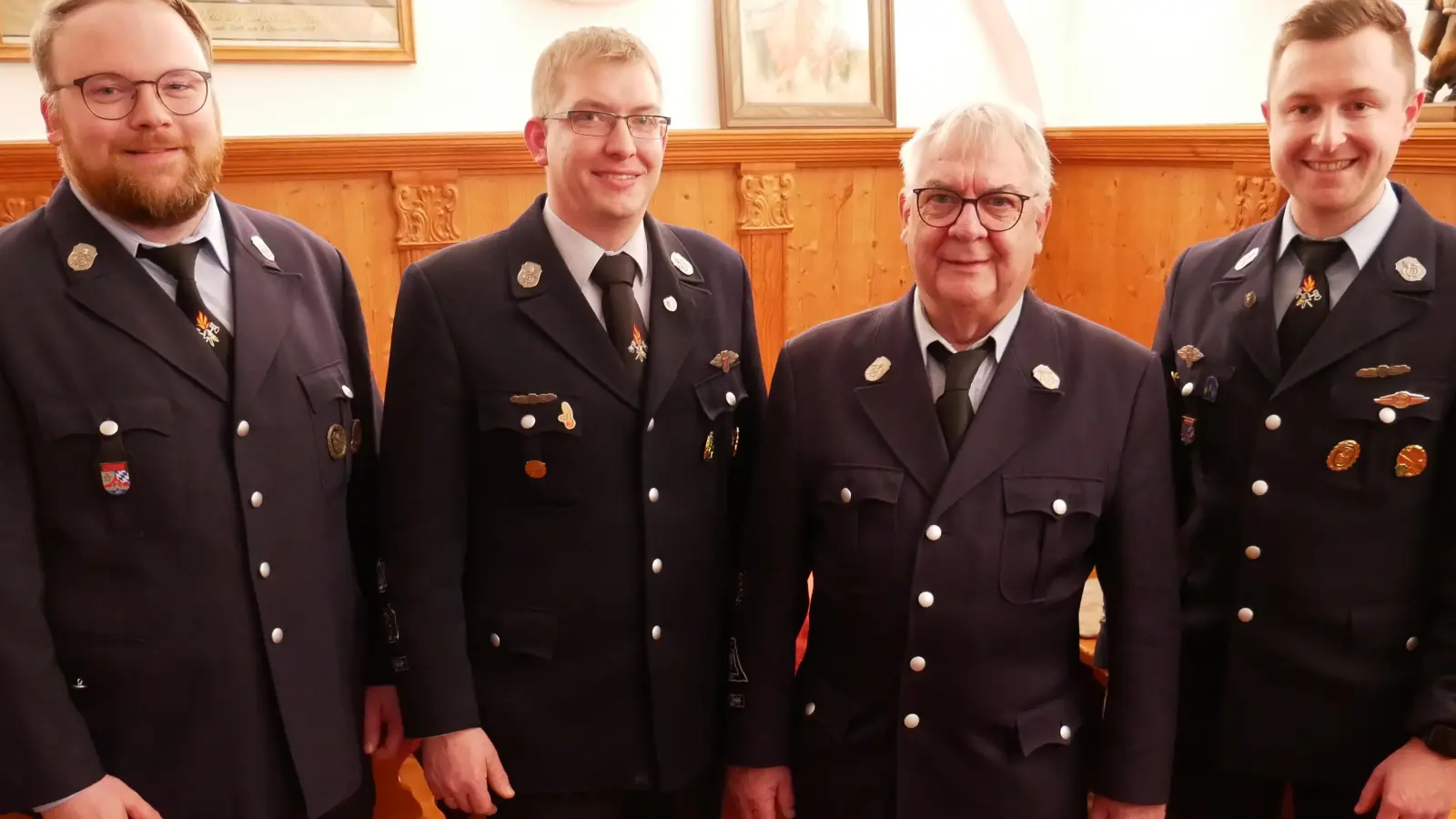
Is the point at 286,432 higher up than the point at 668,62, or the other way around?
the point at 668,62

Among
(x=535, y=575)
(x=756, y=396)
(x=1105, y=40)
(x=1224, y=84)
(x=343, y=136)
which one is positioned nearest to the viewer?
(x=535, y=575)

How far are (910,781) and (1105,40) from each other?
4.17 meters

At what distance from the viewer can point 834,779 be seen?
1.69 m

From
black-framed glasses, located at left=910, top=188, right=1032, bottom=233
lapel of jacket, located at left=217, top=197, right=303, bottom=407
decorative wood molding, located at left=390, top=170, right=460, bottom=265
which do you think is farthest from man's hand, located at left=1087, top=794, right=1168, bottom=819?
decorative wood molding, located at left=390, top=170, right=460, bottom=265

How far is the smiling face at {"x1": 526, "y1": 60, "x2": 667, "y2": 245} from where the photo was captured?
5.72 feet

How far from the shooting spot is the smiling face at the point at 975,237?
1573 mm

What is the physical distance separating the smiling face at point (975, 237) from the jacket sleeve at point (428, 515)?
2.42ft

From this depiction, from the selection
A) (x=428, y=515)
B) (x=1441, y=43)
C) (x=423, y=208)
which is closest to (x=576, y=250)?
(x=428, y=515)

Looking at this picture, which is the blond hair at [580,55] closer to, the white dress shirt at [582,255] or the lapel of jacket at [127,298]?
the white dress shirt at [582,255]

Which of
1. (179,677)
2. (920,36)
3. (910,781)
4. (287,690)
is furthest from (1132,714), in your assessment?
(920,36)

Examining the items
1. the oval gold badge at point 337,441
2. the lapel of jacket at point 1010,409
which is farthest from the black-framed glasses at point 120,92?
the lapel of jacket at point 1010,409

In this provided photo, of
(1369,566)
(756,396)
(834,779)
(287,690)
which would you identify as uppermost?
(756,396)

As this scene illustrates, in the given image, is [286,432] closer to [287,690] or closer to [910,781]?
[287,690]

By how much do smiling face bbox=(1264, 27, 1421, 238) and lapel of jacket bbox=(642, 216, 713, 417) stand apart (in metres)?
0.96
